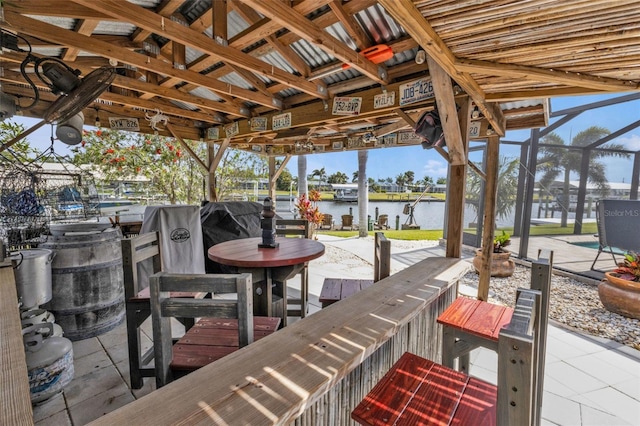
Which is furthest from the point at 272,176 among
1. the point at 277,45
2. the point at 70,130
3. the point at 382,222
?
the point at 382,222

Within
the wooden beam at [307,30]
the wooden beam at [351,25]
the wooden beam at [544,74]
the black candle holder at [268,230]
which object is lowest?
the black candle holder at [268,230]

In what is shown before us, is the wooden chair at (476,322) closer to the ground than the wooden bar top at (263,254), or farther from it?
closer to the ground

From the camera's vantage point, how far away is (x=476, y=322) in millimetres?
1532

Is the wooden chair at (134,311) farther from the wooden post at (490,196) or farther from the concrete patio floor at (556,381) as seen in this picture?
the wooden post at (490,196)

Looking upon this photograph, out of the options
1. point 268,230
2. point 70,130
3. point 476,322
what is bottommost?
point 476,322

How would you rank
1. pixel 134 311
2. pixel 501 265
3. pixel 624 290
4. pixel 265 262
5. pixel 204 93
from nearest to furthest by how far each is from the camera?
pixel 134 311 → pixel 265 262 → pixel 624 290 → pixel 204 93 → pixel 501 265

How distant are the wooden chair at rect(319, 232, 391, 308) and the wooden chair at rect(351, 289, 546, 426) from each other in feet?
2.76

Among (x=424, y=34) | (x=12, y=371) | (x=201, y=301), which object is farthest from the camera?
(x=424, y=34)

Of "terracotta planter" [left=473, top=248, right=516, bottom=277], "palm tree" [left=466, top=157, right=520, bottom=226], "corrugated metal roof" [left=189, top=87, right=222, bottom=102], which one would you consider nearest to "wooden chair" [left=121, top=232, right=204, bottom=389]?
"corrugated metal roof" [left=189, top=87, right=222, bottom=102]

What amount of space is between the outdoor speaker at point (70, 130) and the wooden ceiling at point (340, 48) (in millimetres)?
581

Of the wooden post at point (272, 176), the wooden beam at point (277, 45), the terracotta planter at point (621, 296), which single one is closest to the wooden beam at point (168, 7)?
the wooden beam at point (277, 45)

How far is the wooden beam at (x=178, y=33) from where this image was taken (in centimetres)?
186

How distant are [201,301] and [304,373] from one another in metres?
0.53

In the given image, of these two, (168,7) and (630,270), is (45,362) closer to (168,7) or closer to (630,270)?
(168,7)
